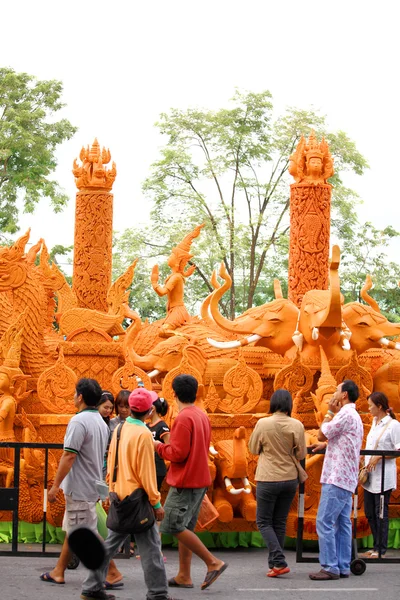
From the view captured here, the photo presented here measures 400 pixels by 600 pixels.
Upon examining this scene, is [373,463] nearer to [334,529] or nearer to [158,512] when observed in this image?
[334,529]

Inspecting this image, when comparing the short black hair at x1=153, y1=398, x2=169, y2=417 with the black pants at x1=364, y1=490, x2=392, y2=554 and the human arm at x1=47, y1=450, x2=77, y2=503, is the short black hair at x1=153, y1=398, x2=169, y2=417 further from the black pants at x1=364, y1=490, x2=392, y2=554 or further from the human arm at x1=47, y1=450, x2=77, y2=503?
the black pants at x1=364, y1=490, x2=392, y2=554

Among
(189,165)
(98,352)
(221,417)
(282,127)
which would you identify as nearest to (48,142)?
(189,165)

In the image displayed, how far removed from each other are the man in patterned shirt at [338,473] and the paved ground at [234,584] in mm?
246

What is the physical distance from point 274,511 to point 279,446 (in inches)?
21.3

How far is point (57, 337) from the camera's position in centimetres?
1370

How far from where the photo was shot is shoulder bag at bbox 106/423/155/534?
623 cm

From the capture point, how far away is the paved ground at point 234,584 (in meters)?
7.11

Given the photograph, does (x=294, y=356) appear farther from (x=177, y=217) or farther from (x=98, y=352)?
(x=177, y=217)

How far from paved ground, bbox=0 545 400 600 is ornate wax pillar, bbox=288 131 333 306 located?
5094mm

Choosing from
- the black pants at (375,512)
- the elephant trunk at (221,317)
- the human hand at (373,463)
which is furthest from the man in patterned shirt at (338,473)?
the elephant trunk at (221,317)

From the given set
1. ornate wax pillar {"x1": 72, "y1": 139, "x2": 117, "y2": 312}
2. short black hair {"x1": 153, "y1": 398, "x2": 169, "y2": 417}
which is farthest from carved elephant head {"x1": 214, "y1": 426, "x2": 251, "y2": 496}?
ornate wax pillar {"x1": 72, "y1": 139, "x2": 117, "y2": 312}

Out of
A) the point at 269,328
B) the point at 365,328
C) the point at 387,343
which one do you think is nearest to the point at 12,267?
the point at 269,328

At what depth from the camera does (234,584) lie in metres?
7.73

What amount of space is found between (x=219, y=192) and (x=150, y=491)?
79.2 ft
